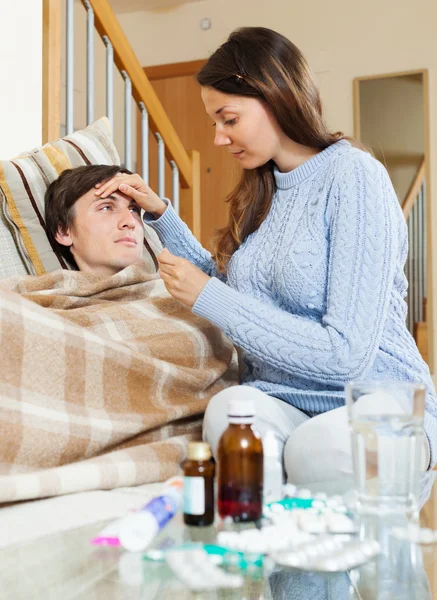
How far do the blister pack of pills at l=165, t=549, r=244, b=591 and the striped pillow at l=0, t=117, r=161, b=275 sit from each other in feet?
3.62

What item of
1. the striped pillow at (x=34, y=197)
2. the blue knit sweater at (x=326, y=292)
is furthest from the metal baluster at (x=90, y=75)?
the blue knit sweater at (x=326, y=292)

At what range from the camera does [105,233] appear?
1704 mm

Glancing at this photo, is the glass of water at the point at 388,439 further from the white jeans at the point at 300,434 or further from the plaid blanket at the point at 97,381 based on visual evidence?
the plaid blanket at the point at 97,381

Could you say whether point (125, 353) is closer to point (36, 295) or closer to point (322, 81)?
point (36, 295)

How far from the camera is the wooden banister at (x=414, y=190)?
15.5 feet

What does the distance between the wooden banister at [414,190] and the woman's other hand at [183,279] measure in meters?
3.59

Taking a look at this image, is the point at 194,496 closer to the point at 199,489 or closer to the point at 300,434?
the point at 199,489

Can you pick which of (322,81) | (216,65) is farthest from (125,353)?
(322,81)

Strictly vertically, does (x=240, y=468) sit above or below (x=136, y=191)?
below

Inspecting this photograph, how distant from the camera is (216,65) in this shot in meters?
1.44

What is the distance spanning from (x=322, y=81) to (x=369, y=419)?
4.46m

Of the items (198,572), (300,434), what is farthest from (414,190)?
→ (198,572)

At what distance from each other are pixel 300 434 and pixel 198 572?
24.0 inches

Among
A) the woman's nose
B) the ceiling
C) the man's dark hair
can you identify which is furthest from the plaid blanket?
the ceiling
